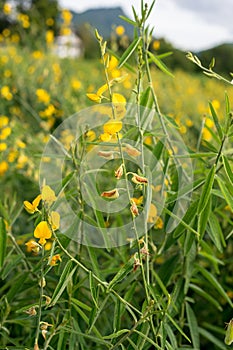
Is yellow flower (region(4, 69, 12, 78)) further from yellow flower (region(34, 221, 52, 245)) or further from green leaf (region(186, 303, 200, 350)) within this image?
yellow flower (region(34, 221, 52, 245))

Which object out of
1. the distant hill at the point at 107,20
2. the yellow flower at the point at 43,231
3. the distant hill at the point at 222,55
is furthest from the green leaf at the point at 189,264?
the distant hill at the point at 222,55

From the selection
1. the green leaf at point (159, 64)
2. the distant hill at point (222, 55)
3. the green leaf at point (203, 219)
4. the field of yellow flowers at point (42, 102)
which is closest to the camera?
the green leaf at point (203, 219)

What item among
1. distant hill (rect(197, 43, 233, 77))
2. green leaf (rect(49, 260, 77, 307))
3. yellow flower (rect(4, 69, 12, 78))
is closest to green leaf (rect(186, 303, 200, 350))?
green leaf (rect(49, 260, 77, 307))

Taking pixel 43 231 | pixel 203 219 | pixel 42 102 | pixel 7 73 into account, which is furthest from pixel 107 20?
pixel 7 73

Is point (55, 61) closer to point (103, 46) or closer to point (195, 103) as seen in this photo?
point (195, 103)

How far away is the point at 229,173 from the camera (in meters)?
0.91

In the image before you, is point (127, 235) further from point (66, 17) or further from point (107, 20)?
point (66, 17)

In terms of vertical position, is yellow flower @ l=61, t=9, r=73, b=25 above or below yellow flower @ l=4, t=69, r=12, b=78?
above

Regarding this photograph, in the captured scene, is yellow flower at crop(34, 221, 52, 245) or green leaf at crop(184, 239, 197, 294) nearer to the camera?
yellow flower at crop(34, 221, 52, 245)

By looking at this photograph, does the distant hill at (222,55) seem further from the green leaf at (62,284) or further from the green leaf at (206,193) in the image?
the green leaf at (62,284)

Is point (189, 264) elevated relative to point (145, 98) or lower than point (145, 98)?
lower

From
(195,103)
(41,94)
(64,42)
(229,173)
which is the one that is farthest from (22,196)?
(195,103)

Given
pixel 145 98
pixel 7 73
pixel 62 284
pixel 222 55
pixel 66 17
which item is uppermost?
pixel 145 98

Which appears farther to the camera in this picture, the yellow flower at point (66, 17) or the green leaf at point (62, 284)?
the yellow flower at point (66, 17)
